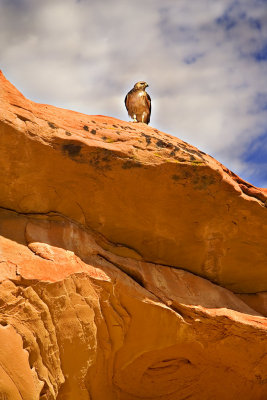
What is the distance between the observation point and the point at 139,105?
1070 cm

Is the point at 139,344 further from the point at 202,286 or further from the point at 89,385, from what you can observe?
the point at 202,286

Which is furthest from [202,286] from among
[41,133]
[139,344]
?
[41,133]

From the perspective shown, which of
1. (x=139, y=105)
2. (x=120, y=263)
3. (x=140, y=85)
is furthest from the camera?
(x=140, y=85)

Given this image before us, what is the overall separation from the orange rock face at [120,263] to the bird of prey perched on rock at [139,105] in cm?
367

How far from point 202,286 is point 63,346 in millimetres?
2669

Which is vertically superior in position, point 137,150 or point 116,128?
point 116,128

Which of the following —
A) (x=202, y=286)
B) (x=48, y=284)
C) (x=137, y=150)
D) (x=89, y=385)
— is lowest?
(x=89, y=385)

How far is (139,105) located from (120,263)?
16.7ft

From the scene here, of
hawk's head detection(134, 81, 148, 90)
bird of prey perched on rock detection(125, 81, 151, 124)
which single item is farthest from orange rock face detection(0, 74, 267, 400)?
hawk's head detection(134, 81, 148, 90)

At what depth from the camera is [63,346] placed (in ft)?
17.8

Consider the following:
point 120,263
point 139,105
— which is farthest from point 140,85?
point 120,263

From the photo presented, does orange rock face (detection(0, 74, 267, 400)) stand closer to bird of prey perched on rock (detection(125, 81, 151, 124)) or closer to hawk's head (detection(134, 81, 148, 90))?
bird of prey perched on rock (detection(125, 81, 151, 124))

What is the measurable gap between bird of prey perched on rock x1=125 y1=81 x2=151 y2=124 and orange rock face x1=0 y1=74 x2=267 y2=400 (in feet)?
12.1

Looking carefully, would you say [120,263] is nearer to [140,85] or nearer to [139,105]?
[139,105]
